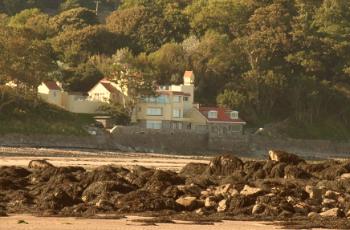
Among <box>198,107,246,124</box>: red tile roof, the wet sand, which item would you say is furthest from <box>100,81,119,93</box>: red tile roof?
the wet sand

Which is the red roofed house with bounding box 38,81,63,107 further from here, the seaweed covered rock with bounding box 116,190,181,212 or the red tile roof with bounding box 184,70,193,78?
the seaweed covered rock with bounding box 116,190,181,212

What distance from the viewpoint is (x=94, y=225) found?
2472 centimetres

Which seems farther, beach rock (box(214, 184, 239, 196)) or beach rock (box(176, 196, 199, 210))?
→ beach rock (box(214, 184, 239, 196))

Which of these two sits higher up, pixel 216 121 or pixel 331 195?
pixel 216 121

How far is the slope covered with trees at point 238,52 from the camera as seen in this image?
87062 millimetres

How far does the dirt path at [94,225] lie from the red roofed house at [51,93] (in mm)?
53811

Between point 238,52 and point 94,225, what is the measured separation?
217 feet

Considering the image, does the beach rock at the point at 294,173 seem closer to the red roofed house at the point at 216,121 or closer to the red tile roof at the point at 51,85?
the red tile roof at the point at 51,85

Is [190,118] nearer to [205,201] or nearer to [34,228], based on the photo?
[205,201]

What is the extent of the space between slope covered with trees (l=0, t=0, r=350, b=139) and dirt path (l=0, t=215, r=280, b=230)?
5561cm

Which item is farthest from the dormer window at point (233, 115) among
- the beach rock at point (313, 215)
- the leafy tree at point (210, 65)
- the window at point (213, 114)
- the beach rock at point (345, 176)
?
the beach rock at point (313, 215)

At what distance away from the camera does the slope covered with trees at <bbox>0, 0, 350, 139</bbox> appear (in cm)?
8706

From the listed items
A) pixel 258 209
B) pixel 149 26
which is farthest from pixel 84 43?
pixel 258 209

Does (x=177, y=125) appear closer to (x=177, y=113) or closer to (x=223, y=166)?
(x=177, y=113)
